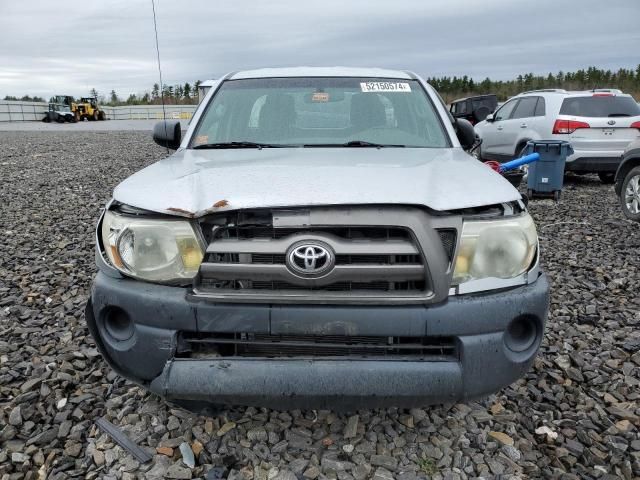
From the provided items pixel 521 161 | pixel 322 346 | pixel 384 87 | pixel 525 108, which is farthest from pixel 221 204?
pixel 525 108

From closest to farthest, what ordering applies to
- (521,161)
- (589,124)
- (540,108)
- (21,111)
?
(521,161)
(589,124)
(540,108)
(21,111)

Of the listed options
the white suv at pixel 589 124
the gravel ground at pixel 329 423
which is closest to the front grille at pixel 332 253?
the gravel ground at pixel 329 423

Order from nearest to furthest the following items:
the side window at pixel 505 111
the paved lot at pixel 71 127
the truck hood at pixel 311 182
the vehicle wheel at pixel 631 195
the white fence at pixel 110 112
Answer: the truck hood at pixel 311 182 < the vehicle wheel at pixel 631 195 < the side window at pixel 505 111 < the paved lot at pixel 71 127 < the white fence at pixel 110 112

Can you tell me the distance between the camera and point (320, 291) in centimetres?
204

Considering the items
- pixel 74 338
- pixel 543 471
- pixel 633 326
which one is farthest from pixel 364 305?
pixel 633 326

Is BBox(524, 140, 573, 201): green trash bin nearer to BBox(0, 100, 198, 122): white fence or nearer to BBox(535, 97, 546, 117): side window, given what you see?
BBox(535, 97, 546, 117): side window

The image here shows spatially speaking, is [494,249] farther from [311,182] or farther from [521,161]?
[521,161]

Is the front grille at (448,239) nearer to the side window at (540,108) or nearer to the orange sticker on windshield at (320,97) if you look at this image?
the orange sticker on windshield at (320,97)

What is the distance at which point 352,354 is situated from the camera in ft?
6.94

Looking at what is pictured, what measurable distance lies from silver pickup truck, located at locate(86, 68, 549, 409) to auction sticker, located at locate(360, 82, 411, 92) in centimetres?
152

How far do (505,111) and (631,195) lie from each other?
4.72 m

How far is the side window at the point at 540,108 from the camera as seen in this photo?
31.5ft

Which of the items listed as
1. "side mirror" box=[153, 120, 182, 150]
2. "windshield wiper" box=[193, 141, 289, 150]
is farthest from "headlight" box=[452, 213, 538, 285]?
"side mirror" box=[153, 120, 182, 150]

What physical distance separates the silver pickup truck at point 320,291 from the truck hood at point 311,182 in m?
0.01
